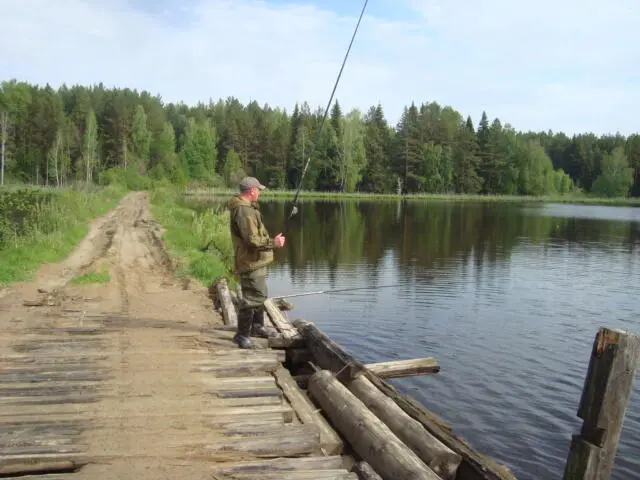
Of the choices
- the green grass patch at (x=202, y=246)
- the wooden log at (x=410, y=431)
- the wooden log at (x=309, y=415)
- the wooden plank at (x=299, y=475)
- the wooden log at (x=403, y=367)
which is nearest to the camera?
the wooden plank at (x=299, y=475)

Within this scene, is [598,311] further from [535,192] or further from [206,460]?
[535,192]

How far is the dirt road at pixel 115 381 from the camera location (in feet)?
15.7

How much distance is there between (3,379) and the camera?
6.23 m

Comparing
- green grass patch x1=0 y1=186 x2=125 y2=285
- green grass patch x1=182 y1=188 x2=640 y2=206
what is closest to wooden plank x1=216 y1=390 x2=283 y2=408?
green grass patch x1=0 y1=186 x2=125 y2=285

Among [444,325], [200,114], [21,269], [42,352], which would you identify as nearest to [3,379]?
[42,352]

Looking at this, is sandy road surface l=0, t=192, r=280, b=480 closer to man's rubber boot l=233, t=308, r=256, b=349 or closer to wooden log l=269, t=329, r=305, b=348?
man's rubber boot l=233, t=308, r=256, b=349

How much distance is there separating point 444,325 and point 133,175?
69794 mm

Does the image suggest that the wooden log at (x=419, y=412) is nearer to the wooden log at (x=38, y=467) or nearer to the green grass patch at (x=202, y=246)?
the wooden log at (x=38, y=467)

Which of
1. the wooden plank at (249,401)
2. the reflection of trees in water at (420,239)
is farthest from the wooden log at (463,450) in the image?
the reflection of trees in water at (420,239)

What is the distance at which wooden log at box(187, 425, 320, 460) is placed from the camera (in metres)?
4.88

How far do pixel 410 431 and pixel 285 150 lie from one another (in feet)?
302

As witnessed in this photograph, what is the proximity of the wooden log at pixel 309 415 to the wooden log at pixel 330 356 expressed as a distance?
2.27ft

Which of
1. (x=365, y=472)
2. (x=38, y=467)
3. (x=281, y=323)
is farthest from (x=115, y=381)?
(x=281, y=323)

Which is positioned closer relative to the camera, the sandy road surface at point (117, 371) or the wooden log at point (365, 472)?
the wooden log at point (365, 472)
